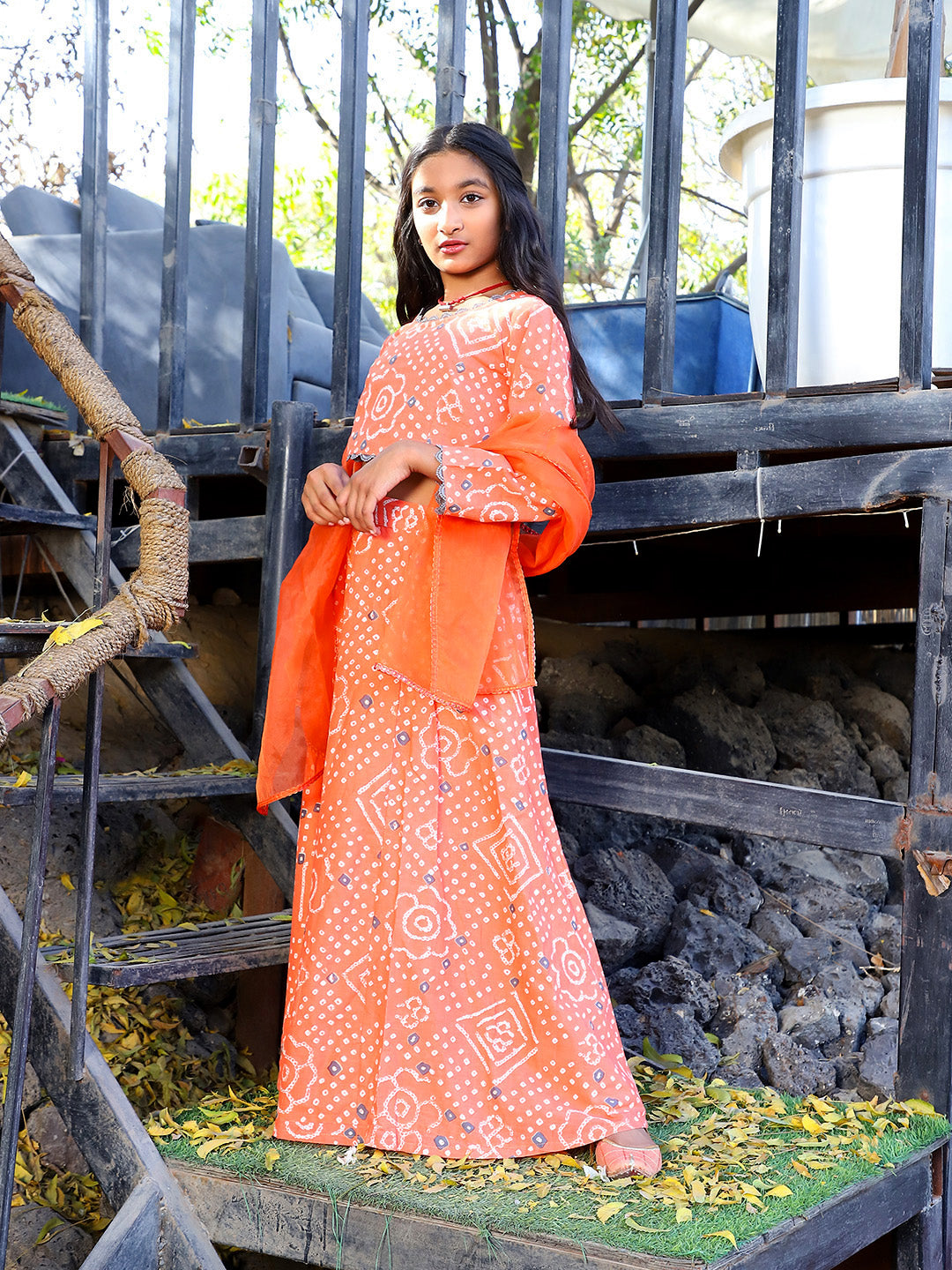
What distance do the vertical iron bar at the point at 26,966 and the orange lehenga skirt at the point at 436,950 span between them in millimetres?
448

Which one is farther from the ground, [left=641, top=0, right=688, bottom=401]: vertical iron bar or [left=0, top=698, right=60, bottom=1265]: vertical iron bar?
[left=641, top=0, right=688, bottom=401]: vertical iron bar

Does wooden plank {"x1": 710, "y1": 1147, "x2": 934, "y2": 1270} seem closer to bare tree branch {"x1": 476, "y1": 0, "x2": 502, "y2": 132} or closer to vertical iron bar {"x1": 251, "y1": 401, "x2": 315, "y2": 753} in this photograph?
vertical iron bar {"x1": 251, "y1": 401, "x2": 315, "y2": 753}

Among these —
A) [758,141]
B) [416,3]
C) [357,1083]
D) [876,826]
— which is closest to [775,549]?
[758,141]

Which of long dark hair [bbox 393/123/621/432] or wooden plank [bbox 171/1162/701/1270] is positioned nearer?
wooden plank [bbox 171/1162/701/1270]

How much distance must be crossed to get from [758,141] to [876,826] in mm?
1449

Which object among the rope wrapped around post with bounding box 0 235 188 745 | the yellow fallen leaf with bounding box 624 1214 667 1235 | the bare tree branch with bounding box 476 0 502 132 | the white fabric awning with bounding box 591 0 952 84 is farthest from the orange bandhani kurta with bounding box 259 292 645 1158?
the bare tree branch with bounding box 476 0 502 132

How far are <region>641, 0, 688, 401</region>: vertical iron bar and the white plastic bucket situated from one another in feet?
0.77

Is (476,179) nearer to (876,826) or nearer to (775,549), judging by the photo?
(876,826)

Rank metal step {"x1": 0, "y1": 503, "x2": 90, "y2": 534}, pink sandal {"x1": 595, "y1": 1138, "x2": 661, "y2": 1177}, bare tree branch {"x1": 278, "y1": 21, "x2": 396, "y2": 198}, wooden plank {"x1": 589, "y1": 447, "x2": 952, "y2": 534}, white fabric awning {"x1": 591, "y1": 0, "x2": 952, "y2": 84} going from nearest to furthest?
pink sandal {"x1": 595, "y1": 1138, "x2": 661, "y2": 1177}
wooden plank {"x1": 589, "y1": 447, "x2": 952, "y2": 534}
metal step {"x1": 0, "y1": 503, "x2": 90, "y2": 534}
white fabric awning {"x1": 591, "y1": 0, "x2": 952, "y2": 84}
bare tree branch {"x1": 278, "y1": 21, "x2": 396, "y2": 198}

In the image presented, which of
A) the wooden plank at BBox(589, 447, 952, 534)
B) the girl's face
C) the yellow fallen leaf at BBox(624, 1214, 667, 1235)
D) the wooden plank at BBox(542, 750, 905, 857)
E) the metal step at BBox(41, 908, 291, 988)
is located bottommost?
the yellow fallen leaf at BBox(624, 1214, 667, 1235)

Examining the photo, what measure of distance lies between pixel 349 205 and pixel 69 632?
143cm

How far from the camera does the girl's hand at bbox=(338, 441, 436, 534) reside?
197cm

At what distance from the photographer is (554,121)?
2.54 metres

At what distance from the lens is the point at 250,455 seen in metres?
2.93
